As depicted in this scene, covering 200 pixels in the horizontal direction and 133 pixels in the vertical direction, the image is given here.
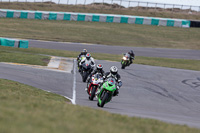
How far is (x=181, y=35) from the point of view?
172 feet

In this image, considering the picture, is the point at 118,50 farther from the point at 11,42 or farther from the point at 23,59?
the point at 23,59

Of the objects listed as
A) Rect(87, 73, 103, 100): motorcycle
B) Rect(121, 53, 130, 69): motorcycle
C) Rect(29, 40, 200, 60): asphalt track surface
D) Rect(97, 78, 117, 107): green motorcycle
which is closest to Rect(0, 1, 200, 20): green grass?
Rect(29, 40, 200, 60): asphalt track surface

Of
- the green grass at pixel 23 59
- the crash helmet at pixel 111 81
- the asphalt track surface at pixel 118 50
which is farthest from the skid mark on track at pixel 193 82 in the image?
the asphalt track surface at pixel 118 50

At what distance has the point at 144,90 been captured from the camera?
62.9 ft

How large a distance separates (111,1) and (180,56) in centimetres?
3503

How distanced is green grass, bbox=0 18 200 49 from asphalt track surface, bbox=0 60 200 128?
66.8 ft

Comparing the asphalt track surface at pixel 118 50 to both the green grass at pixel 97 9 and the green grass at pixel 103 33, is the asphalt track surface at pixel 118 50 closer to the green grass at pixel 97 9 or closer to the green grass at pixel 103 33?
the green grass at pixel 103 33

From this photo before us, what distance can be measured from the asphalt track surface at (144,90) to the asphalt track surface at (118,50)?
13.1m

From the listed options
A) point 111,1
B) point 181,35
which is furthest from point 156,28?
point 111,1

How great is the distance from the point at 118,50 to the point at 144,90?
22.1 metres

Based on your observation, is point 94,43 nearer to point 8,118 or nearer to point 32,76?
point 32,76

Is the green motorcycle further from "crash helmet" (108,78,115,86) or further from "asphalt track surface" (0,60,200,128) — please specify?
"asphalt track surface" (0,60,200,128)

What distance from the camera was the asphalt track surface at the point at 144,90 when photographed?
46.4 ft

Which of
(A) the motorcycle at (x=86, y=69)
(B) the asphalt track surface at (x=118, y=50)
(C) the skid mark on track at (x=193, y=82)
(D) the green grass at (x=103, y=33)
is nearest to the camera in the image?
(A) the motorcycle at (x=86, y=69)
